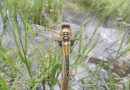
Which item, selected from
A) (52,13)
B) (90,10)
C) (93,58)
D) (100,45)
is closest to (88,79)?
(93,58)

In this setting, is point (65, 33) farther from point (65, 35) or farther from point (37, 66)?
point (37, 66)

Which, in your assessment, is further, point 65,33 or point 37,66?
point 37,66

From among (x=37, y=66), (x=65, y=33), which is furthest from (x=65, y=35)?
(x=37, y=66)

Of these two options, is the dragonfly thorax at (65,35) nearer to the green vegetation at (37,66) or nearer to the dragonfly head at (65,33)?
the dragonfly head at (65,33)

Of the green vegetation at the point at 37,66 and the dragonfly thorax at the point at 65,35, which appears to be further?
the green vegetation at the point at 37,66

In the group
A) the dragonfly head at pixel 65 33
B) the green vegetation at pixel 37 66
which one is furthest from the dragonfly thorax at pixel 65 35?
the green vegetation at pixel 37 66

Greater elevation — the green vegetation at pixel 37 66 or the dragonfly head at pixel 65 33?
the dragonfly head at pixel 65 33

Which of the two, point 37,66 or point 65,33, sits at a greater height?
point 65,33

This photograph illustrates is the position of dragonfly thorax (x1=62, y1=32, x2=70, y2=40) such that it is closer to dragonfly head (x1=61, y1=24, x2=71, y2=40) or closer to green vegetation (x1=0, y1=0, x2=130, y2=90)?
dragonfly head (x1=61, y1=24, x2=71, y2=40)

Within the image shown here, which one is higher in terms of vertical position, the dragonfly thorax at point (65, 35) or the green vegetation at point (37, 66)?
the dragonfly thorax at point (65, 35)

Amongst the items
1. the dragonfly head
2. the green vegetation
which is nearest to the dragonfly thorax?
the dragonfly head

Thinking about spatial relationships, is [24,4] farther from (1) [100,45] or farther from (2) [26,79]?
(2) [26,79]
